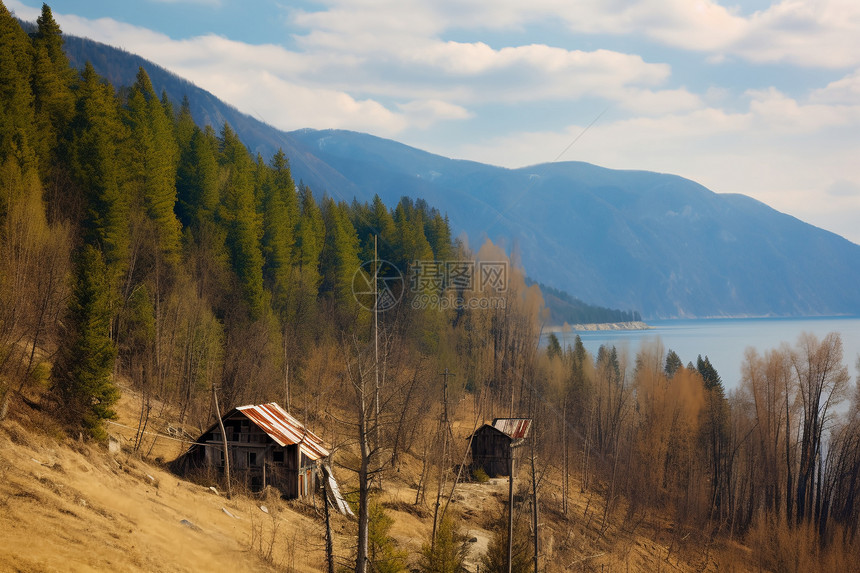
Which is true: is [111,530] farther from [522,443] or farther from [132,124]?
[132,124]

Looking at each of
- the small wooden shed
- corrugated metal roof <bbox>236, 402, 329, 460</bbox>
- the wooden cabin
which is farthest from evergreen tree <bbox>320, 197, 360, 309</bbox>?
the wooden cabin

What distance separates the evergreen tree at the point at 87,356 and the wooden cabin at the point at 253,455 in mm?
5761

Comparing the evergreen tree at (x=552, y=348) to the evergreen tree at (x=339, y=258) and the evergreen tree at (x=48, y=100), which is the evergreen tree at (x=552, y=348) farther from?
the evergreen tree at (x=48, y=100)

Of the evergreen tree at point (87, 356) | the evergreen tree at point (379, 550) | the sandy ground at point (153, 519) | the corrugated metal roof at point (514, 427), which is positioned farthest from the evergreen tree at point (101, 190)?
the corrugated metal roof at point (514, 427)

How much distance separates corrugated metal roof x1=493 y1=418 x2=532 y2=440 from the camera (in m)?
51.0

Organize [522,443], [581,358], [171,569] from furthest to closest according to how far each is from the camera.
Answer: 1. [581,358]
2. [522,443]
3. [171,569]

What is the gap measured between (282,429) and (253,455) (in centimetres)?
201

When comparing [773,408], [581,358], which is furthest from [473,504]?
[581,358]

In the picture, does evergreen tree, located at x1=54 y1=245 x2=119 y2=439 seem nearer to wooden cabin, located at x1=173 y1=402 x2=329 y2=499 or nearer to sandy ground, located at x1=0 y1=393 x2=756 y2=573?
sandy ground, located at x1=0 y1=393 x2=756 y2=573

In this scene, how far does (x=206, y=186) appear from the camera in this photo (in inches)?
2269

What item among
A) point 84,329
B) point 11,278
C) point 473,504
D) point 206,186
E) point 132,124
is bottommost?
point 473,504

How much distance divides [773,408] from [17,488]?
5758cm

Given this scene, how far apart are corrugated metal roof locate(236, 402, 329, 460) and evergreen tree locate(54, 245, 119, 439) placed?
7020 millimetres

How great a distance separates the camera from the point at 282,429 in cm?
3653
